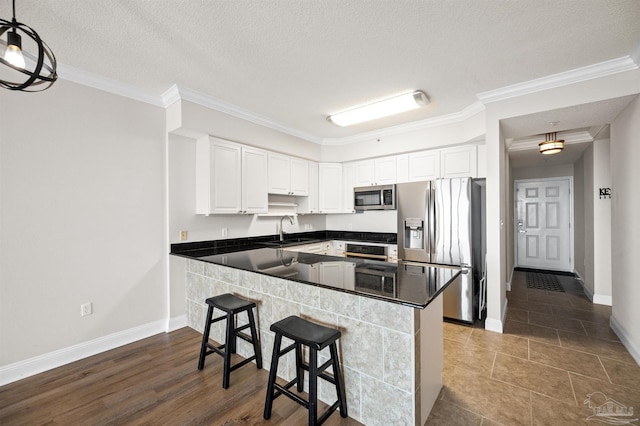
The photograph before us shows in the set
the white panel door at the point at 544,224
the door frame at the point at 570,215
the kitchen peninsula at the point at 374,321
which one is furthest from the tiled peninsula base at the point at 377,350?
the white panel door at the point at 544,224

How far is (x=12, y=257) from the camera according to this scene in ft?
7.66

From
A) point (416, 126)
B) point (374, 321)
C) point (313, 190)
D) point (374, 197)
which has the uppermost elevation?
point (416, 126)

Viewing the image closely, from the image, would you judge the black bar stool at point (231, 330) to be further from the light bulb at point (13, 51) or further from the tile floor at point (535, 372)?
the light bulb at point (13, 51)

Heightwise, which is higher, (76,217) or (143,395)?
(76,217)

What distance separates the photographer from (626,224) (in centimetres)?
277

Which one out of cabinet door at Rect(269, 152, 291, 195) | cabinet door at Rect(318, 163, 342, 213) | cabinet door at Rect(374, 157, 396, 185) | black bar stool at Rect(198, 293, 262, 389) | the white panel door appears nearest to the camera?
black bar stool at Rect(198, 293, 262, 389)

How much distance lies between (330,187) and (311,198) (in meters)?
0.43

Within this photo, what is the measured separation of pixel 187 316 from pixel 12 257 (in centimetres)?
168

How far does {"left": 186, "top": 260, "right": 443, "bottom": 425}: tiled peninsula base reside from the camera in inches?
63.3

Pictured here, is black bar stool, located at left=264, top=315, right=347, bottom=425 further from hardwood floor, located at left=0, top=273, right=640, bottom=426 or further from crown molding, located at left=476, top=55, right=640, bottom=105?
crown molding, located at left=476, top=55, right=640, bottom=105

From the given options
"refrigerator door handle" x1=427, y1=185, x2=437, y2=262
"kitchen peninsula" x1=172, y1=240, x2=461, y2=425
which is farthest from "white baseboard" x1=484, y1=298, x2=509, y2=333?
"kitchen peninsula" x1=172, y1=240, x2=461, y2=425

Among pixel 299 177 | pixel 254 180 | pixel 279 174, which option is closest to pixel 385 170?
pixel 299 177

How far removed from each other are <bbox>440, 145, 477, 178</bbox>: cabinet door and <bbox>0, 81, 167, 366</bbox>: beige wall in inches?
145

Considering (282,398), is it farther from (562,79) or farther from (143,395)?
(562,79)
